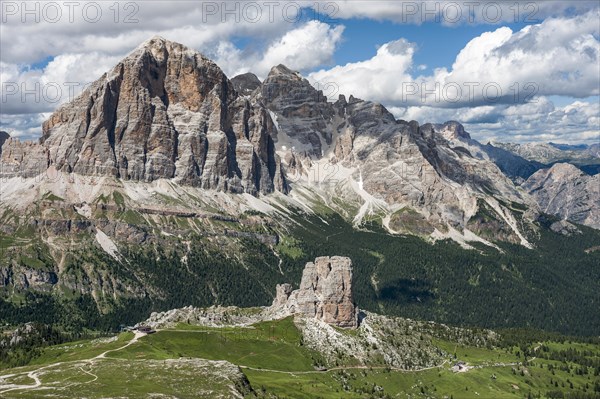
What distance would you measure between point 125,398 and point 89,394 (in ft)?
35.4

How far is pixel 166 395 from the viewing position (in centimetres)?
19588

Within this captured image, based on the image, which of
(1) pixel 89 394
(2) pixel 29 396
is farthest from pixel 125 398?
(2) pixel 29 396

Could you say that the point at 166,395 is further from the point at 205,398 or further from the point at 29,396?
the point at 29,396

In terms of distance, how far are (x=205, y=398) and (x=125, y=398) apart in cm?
2220

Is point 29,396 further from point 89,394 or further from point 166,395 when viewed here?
point 166,395

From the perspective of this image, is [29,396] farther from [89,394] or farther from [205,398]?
[205,398]

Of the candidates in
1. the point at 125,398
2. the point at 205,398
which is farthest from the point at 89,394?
the point at 205,398

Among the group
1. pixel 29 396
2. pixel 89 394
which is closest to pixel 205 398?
pixel 89 394

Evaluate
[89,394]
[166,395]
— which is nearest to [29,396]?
[89,394]

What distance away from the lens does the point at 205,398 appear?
199625mm

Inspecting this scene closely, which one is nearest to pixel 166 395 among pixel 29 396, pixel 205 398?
pixel 205 398

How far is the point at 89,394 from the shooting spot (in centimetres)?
19212

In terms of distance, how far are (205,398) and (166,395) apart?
35.2 feet

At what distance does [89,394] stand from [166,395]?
64.9 feet
